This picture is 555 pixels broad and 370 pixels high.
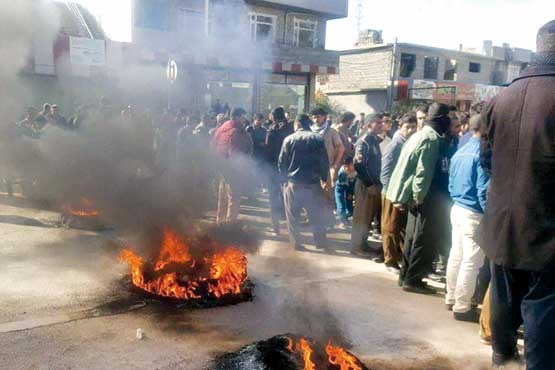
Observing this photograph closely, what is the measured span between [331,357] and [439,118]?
279cm

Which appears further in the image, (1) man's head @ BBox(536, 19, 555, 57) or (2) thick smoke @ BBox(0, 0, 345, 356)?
(2) thick smoke @ BBox(0, 0, 345, 356)

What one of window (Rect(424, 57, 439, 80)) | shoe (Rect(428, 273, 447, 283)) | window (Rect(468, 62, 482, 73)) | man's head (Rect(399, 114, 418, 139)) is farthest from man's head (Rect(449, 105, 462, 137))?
window (Rect(468, 62, 482, 73))

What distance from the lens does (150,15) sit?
8.12m

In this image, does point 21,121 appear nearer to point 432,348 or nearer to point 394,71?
point 432,348

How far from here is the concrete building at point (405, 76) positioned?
2711 centimetres

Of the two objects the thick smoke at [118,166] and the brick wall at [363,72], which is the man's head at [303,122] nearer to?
the thick smoke at [118,166]

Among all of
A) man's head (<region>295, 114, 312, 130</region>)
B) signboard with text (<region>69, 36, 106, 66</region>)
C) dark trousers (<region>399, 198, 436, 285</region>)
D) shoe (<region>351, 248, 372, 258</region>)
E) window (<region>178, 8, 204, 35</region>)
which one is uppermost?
window (<region>178, 8, 204, 35</region>)

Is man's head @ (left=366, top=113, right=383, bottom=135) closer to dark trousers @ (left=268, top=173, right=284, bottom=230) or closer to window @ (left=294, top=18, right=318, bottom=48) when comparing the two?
dark trousers @ (left=268, top=173, right=284, bottom=230)

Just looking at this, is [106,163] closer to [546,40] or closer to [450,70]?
[546,40]

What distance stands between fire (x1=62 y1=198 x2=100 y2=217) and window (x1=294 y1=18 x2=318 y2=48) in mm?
16060

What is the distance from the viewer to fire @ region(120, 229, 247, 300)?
4.54 meters

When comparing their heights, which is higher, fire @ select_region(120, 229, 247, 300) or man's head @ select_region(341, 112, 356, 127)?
man's head @ select_region(341, 112, 356, 127)

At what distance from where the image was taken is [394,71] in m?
26.8

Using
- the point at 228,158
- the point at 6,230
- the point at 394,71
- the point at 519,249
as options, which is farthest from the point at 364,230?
the point at 394,71
